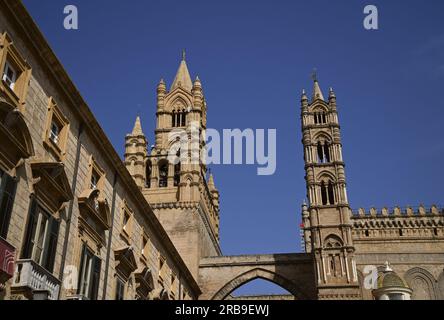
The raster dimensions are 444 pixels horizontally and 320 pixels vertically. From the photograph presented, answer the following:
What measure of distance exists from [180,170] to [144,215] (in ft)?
69.9

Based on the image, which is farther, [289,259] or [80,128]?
[289,259]

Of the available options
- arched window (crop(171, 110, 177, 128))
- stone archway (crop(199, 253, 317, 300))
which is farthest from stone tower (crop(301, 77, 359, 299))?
arched window (crop(171, 110, 177, 128))

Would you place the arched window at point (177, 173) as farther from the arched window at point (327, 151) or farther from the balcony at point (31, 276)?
the balcony at point (31, 276)

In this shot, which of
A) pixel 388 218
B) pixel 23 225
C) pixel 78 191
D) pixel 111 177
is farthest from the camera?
pixel 388 218

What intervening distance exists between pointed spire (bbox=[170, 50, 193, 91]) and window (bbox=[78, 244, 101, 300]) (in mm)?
36363

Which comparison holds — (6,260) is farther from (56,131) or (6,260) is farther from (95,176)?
(95,176)

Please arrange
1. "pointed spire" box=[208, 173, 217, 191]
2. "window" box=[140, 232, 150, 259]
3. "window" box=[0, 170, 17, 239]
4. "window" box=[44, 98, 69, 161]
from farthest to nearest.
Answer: "pointed spire" box=[208, 173, 217, 191]
"window" box=[140, 232, 150, 259]
"window" box=[44, 98, 69, 161]
"window" box=[0, 170, 17, 239]

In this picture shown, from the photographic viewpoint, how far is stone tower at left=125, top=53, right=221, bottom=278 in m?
43.3

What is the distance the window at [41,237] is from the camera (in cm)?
1384

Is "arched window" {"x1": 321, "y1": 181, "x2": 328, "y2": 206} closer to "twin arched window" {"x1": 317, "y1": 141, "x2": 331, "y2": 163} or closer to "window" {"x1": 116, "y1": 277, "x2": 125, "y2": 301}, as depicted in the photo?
"twin arched window" {"x1": 317, "y1": 141, "x2": 331, "y2": 163}

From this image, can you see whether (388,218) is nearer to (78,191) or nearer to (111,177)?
(111,177)
